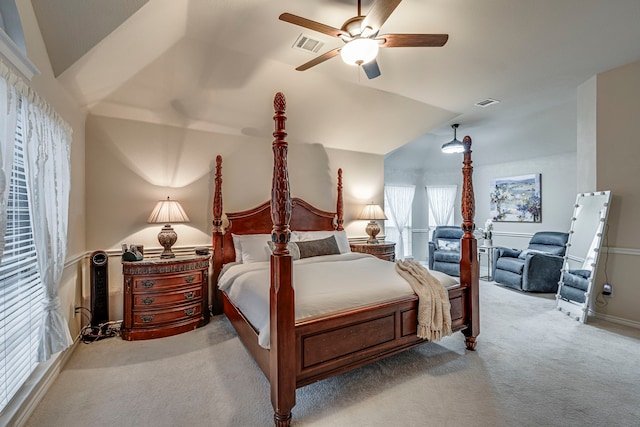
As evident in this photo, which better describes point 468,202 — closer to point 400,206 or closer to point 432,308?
point 432,308

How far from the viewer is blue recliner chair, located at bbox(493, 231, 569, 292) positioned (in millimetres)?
4641

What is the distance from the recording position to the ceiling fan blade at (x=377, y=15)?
1.73 meters

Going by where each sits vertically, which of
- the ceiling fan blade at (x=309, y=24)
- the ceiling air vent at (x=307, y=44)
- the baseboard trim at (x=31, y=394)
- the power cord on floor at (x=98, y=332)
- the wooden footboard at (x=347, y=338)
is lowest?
the power cord on floor at (x=98, y=332)

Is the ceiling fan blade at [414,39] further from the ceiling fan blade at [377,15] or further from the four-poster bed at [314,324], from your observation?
the four-poster bed at [314,324]

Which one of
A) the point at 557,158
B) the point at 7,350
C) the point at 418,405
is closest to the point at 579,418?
the point at 418,405

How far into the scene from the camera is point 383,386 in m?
2.20

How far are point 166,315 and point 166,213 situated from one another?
115 centimetres

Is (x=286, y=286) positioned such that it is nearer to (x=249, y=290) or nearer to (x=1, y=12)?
(x=249, y=290)

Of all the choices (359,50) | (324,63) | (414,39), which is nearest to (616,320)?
(414,39)

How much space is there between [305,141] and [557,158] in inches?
196

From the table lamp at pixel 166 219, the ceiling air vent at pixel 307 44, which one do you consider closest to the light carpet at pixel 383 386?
the table lamp at pixel 166 219

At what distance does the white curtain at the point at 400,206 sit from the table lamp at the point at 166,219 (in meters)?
Answer: 5.00

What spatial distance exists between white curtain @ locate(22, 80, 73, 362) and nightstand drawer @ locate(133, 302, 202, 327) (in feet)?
3.38

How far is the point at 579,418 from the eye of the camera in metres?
1.83
